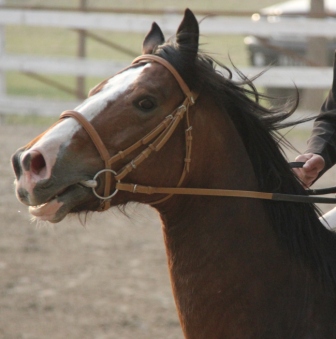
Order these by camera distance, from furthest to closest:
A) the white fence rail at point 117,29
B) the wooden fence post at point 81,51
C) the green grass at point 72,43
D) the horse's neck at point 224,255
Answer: the green grass at point 72,43 < the wooden fence post at point 81,51 < the white fence rail at point 117,29 < the horse's neck at point 224,255

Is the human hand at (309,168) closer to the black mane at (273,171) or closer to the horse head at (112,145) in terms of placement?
the black mane at (273,171)

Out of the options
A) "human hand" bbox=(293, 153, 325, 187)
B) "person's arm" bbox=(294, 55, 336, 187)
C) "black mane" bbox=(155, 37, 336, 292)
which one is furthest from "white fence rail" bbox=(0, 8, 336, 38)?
"black mane" bbox=(155, 37, 336, 292)

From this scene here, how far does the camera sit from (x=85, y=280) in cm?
622

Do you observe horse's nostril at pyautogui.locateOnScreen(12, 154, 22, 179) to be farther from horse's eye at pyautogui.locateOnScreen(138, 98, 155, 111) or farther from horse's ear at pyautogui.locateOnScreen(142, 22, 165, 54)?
horse's ear at pyautogui.locateOnScreen(142, 22, 165, 54)

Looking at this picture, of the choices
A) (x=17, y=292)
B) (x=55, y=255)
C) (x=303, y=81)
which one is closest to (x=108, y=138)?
(x=17, y=292)

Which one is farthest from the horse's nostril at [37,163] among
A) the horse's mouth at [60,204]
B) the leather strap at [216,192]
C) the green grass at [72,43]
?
the green grass at [72,43]

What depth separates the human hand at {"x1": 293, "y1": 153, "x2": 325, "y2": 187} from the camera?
10.7ft

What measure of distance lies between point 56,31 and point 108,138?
28139 millimetres

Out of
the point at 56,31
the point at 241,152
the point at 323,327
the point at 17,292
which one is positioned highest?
the point at 56,31

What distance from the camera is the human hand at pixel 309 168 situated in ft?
10.7

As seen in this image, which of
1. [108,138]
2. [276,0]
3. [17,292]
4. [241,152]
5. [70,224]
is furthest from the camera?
[276,0]

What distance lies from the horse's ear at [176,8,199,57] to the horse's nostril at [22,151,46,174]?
705 millimetres

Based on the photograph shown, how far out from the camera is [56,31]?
30.0 meters

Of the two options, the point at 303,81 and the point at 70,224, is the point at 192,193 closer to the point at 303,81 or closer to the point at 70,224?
the point at 70,224
